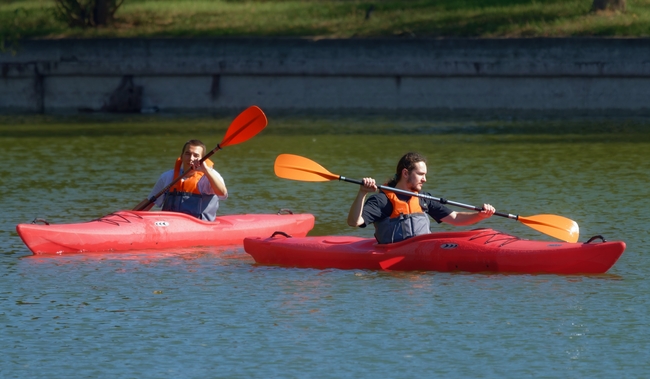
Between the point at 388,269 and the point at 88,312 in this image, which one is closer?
the point at 88,312

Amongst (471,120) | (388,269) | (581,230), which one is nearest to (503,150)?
(471,120)

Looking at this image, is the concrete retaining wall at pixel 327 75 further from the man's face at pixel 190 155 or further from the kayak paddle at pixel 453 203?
the man's face at pixel 190 155

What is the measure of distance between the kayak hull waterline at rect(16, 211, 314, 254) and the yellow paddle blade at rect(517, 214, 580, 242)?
84.7 inches

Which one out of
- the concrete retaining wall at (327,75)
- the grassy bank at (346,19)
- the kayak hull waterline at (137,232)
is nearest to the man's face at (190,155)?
the kayak hull waterline at (137,232)

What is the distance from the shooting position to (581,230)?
10.7m

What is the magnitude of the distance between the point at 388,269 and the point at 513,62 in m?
14.5

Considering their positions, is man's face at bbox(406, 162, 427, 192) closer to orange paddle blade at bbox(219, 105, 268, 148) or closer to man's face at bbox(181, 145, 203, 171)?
man's face at bbox(181, 145, 203, 171)

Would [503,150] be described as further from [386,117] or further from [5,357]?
[5,357]

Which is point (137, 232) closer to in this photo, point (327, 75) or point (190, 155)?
point (190, 155)

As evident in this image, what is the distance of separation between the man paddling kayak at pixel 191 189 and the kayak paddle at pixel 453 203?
1.85 feet

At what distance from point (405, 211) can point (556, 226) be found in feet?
3.95

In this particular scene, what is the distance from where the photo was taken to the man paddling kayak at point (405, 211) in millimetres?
8820

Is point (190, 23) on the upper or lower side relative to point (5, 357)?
upper

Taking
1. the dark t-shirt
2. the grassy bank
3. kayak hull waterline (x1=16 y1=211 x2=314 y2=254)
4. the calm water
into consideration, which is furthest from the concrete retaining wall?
the dark t-shirt
